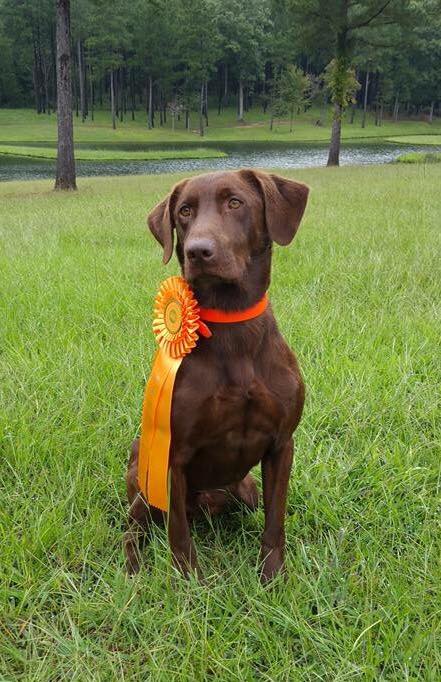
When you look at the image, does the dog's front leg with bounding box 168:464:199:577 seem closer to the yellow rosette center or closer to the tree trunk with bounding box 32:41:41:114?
the yellow rosette center

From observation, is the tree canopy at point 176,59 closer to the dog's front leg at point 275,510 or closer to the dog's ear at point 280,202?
the dog's ear at point 280,202

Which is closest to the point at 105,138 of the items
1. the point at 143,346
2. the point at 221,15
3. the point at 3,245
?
the point at 221,15

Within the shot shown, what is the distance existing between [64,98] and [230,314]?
12.8 m

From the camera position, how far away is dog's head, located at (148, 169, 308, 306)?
61.6 inches

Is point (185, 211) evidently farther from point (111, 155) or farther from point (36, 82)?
point (36, 82)

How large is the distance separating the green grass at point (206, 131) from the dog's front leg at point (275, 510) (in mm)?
46478

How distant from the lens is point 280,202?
1.74 meters

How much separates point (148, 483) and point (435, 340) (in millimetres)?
2144

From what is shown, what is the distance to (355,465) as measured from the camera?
2.27m

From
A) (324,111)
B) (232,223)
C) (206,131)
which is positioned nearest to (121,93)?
(206,131)

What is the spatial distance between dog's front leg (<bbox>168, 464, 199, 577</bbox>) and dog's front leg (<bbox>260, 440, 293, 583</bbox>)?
0.22 metres

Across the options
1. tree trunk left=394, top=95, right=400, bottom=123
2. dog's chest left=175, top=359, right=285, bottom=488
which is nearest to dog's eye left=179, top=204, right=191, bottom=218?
dog's chest left=175, top=359, right=285, bottom=488

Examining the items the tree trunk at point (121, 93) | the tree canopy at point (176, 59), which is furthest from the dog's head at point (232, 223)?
the tree trunk at point (121, 93)

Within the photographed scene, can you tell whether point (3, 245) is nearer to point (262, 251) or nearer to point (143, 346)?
point (143, 346)
